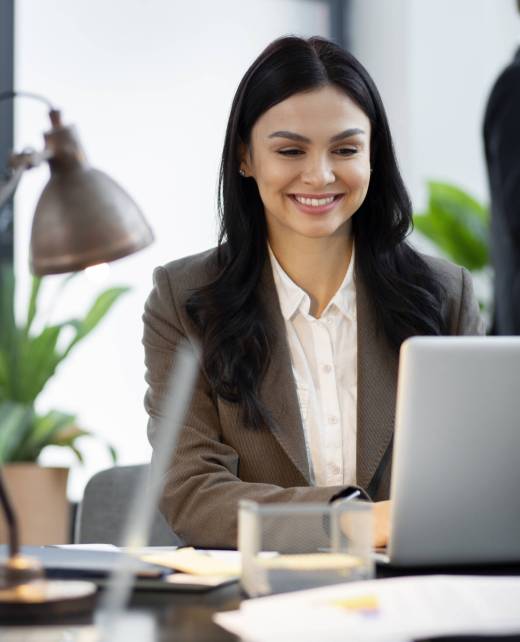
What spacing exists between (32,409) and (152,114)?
1.42 metres

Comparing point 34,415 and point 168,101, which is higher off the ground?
point 168,101

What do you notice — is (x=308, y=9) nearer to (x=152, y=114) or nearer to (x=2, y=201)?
(x=152, y=114)

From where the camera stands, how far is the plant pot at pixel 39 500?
3885mm

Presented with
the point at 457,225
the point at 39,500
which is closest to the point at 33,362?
the point at 39,500

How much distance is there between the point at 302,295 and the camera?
82.0 inches

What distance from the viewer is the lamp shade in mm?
1167

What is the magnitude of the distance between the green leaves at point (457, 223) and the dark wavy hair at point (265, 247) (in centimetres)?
269

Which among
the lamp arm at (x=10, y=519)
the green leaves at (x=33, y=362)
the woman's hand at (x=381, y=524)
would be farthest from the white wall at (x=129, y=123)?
the lamp arm at (x=10, y=519)

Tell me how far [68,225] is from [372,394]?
3.04ft

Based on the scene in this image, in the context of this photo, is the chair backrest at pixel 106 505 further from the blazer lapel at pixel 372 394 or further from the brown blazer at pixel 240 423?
the blazer lapel at pixel 372 394

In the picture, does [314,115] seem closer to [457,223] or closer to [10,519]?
[10,519]

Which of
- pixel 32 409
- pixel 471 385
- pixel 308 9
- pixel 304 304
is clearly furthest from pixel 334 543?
pixel 308 9

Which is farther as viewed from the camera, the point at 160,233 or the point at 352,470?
the point at 160,233

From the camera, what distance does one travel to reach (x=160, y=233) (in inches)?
187
